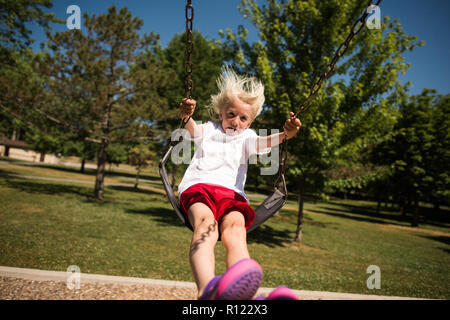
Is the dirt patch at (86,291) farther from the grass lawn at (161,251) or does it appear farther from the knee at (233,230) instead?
the knee at (233,230)

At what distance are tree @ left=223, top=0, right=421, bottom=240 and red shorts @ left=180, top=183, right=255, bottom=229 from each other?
5.51 meters

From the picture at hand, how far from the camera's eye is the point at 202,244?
169cm

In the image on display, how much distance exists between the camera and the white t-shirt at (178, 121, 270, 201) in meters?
2.22

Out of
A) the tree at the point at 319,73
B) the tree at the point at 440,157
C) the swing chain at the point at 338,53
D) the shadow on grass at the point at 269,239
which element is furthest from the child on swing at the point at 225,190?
the tree at the point at 440,157

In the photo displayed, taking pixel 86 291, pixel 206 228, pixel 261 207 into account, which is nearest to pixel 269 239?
pixel 86 291

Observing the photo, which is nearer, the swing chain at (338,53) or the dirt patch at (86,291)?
the swing chain at (338,53)

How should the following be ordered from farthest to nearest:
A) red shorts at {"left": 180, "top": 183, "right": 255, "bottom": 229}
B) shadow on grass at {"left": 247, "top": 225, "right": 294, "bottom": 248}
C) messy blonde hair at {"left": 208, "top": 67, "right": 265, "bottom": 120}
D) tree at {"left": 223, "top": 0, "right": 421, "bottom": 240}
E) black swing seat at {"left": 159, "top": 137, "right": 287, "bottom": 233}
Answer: shadow on grass at {"left": 247, "top": 225, "right": 294, "bottom": 248}, tree at {"left": 223, "top": 0, "right": 421, "bottom": 240}, messy blonde hair at {"left": 208, "top": 67, "right": 265, "bottom": 120}, black swing seat at {"left": 159, "top": 137, "right": 287, "bottom": 233}, red shorts at {"left": 180, "top": 183, "right": 255, "bottom": 229}

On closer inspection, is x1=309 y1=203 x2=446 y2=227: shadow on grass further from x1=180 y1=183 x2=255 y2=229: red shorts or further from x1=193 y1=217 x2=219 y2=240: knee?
Answer: x1=193 y1=217 x2=219 y2=240: knee

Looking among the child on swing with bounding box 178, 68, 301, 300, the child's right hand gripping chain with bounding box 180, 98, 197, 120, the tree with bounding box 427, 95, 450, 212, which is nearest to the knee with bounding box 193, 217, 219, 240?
the child on swing with bounding box 178, 68, 301, 300

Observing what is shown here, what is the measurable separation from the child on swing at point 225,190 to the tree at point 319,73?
5.05m

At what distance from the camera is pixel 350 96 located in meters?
8.01

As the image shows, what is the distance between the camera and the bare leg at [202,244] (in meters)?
1.57

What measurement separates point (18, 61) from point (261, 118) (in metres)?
14.3
